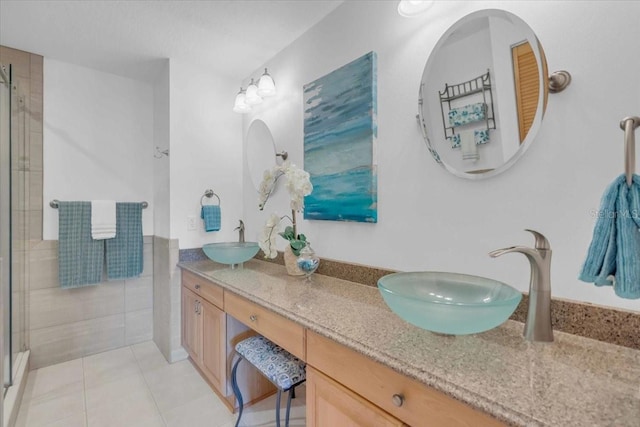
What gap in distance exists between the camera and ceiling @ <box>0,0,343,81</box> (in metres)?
1.70

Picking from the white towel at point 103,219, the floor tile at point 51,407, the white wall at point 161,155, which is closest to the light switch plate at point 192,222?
the white wall at point 161,155

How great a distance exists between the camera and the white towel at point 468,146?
115 cm

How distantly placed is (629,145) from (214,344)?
6.59ft

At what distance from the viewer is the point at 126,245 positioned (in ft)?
8.13

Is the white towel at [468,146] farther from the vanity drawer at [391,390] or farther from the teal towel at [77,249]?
the teal towel at [77,249]

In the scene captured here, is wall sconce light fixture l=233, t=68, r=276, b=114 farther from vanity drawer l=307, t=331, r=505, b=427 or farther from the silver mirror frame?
vanity drawer l=307, t=331, r=505, b=427

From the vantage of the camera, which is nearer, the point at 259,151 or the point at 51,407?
the point at 51,407

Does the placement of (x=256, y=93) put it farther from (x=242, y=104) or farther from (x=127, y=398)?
(x=127, y=398)

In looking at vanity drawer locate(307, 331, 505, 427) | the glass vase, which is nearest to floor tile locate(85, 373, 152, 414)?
the glass vase

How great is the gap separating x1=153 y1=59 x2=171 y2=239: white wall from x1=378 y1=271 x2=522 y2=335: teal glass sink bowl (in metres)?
1.96

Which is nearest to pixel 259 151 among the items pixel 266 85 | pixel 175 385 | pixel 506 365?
pixel 266 85

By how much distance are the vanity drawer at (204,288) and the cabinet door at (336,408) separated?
0.85 meters

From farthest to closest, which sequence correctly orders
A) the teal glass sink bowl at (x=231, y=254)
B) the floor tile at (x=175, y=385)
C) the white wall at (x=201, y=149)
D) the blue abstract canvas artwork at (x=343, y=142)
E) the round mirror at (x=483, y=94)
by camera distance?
1. the white wall at (x=201, y=149)
2. the teal glass sink bowl at (x=231, y=254)
3. the floor tile at (x=175, y=385)
4. the blue abstract canvas artwork at (x=343, y=142)
5. the round mirror at (x=483, y=94)

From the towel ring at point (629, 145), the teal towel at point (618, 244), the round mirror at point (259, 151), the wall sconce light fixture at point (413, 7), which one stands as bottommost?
the teal towel at point (618, 244)
